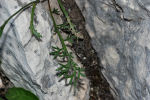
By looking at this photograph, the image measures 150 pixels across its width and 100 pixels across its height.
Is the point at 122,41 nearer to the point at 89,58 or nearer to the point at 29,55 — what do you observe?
the point at 89,58

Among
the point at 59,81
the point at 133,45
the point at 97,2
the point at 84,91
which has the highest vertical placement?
the point at 97,2

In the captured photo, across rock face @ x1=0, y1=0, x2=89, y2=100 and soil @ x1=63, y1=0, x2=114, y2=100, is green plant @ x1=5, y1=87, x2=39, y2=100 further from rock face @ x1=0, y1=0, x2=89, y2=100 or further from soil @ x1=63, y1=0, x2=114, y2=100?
soil @ x1=63, y1=0, x2=114, y2=100

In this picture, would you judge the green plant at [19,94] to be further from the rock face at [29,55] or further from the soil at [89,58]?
the soil at [89,58]

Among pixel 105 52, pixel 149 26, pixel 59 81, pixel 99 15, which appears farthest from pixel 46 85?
pixel 149 26

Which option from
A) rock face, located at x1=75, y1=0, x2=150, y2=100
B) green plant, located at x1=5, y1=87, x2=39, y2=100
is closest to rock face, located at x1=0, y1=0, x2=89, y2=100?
green plant, located at x1=5, y1=87, x2=39, y2=100

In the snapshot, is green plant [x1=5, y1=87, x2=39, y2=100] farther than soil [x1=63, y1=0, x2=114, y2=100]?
No

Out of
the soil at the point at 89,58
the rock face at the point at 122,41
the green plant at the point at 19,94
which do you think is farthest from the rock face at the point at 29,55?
the rock face at the point at 122,41

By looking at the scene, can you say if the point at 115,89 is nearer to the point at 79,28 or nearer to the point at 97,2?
the point at 79,28
